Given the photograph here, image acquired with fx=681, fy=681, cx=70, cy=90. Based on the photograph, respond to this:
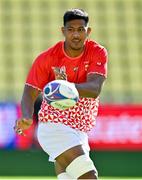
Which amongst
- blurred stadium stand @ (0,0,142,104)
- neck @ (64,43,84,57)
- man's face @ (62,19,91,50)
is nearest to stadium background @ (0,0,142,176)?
blurred stadium stand @ (0,0,142,104)

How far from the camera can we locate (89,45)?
665cm

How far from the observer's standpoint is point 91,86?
20.1 ft

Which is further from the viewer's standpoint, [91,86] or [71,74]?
[71,74]

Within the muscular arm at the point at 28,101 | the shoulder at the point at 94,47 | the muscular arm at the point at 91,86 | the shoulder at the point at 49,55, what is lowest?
the muscular arm at the point at 28,101

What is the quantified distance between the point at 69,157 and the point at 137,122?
8590mm

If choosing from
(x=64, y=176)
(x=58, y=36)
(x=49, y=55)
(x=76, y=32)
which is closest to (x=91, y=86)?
(x=76, y=32)

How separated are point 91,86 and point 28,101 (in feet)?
2.41

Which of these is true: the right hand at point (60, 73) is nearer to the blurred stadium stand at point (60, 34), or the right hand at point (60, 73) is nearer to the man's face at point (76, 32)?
the man's face at point (76, 32)

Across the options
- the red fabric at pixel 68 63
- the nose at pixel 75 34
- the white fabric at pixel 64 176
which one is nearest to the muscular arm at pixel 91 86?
the red fabric at pixel 68 63

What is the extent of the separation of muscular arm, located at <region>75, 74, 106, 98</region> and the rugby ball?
0.70ft

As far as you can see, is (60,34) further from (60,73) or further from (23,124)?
(23,124)

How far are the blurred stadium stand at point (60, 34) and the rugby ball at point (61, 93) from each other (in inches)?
567

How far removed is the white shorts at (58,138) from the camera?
641cm

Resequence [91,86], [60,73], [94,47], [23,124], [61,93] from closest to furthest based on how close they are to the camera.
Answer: [61,93] < [91,86] < [23,124] < [60,73] < [94,47]
